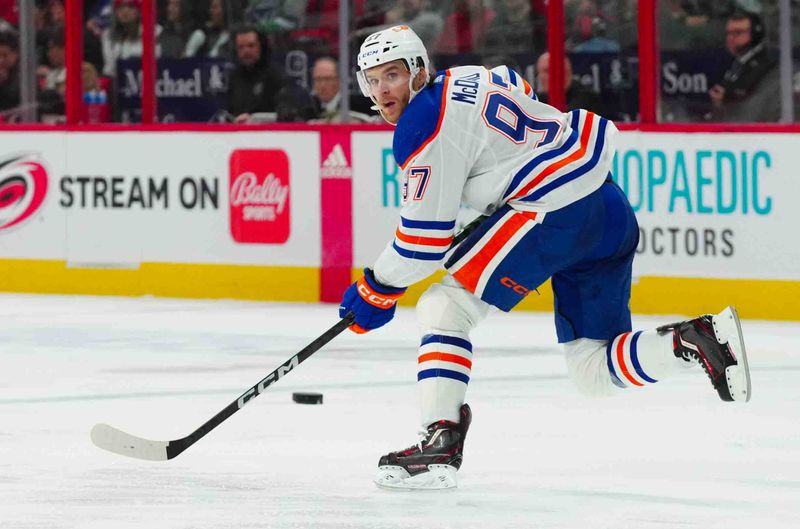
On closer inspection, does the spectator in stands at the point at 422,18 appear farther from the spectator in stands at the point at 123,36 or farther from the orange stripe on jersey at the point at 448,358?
the orange stripe on jersey at the point at 448,358

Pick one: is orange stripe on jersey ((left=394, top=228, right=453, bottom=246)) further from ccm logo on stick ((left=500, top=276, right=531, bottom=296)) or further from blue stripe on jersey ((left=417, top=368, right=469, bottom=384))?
blue stripe on jersey ((left=417, top=368, right=469, bottom=384))

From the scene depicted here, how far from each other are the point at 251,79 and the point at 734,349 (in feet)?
15.9

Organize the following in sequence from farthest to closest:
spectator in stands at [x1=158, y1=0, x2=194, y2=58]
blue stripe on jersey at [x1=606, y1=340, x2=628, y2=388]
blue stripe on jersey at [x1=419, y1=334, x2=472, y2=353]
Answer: spectator in stands at [x1=158, y1=0, x2=194, y2=58]
blue stripe on jersey at [x1=606, y1=340, x2=628, y2=388]
blue stripe on jersey at [x1=419, y1=334, x2=472, y2=353]

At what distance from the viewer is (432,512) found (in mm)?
3783

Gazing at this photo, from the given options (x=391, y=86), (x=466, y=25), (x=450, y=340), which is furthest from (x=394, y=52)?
(x=466, y=25)

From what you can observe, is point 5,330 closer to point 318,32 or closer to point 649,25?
point 318,32

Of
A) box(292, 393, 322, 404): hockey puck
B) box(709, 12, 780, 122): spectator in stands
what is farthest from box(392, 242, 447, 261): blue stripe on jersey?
box(709, 12, 780, 122): spectator in stands

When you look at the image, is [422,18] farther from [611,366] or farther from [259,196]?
[611,366]

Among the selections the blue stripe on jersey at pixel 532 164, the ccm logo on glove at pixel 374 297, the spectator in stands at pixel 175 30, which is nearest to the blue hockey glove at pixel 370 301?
the ccm logo on glove at pixel 374 297

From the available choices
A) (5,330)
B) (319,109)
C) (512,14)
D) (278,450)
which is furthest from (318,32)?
(278,450)

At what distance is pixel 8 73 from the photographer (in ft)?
30.1

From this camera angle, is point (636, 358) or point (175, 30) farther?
point (175, 30)

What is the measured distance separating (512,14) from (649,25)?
0.63 metres

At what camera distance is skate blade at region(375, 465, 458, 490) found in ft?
13.1
